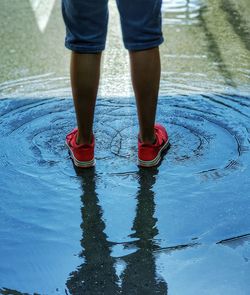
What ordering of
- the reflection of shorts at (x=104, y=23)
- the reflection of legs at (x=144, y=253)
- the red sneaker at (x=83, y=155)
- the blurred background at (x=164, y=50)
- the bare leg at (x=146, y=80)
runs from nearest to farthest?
the reflection of legs at (x=144, y=253), the reflection of shorts at (x=104, y=23), the bare leg at (x=146, y=80), the red sneaker at (x=83, y=155), the blurred background at (x=164, y=50)

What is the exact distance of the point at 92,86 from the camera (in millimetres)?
2715

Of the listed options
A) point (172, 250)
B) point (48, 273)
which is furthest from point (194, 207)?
point (48, 273)

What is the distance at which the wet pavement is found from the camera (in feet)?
7.09

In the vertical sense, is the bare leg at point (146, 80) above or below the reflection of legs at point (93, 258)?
above

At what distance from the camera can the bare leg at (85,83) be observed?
2668mm

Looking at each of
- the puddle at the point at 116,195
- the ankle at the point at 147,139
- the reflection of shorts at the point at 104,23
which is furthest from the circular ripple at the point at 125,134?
the reflection of shorts at the point at 104,23

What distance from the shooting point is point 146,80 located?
2668 millimetres

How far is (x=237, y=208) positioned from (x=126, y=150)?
0.69m

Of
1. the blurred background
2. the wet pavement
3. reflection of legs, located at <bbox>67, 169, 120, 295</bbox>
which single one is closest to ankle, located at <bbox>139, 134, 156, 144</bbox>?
the wet pavement

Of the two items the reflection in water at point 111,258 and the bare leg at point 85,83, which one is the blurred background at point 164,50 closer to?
the bare leg at point 85,83

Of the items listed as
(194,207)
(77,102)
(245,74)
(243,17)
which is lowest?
(243,17)

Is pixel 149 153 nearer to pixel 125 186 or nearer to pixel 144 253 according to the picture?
pixel 125 186

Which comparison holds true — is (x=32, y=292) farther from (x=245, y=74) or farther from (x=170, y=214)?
(x=245, y=74)

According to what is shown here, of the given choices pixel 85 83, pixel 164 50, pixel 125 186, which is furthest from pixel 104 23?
pixel 164 50
